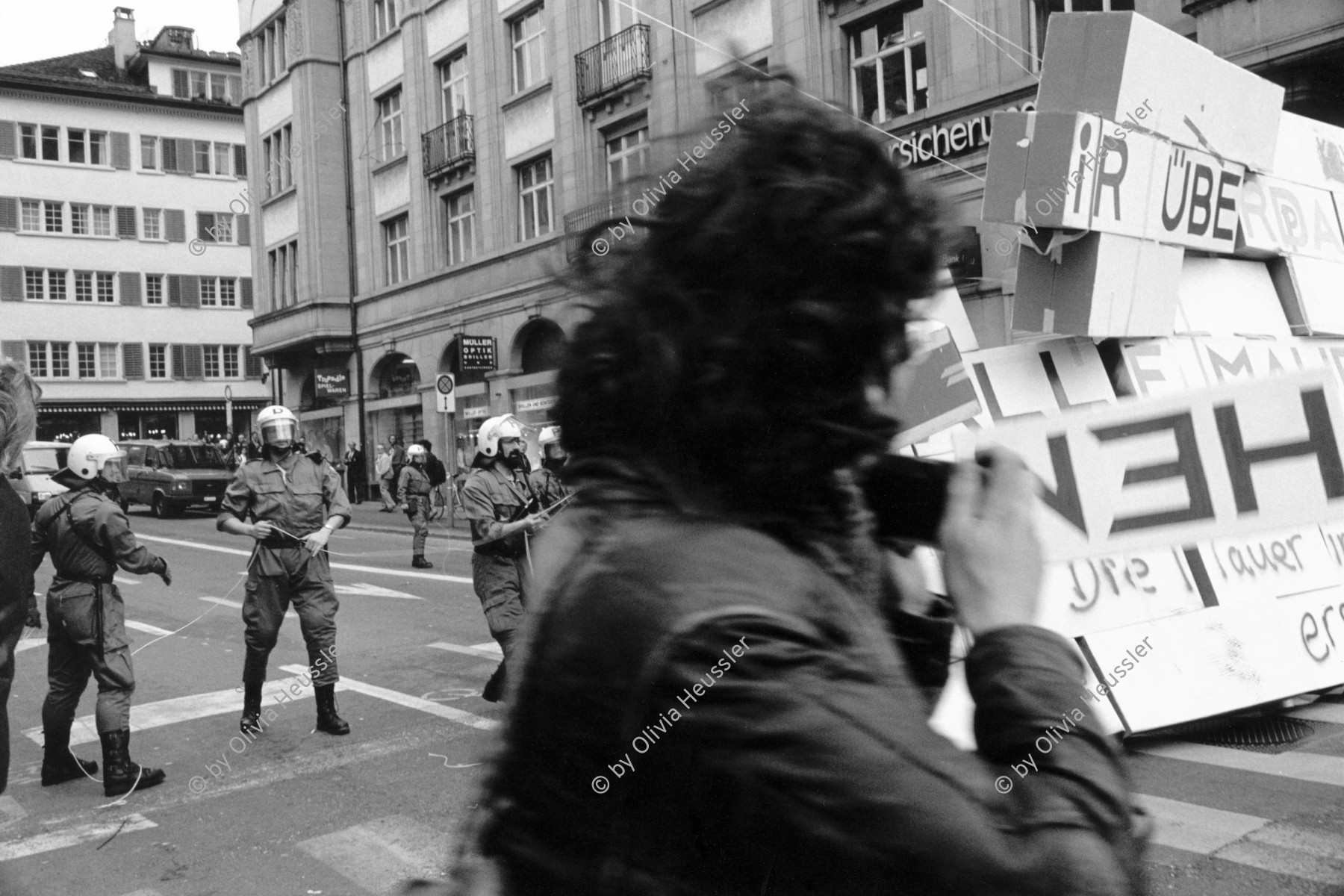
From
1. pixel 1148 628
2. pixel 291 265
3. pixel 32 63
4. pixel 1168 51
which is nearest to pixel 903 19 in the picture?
pixel 1168 51

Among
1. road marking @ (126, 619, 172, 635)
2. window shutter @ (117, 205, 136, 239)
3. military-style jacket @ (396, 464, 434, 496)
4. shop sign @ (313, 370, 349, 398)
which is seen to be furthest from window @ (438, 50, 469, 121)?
window shutter @ (117, 205, 136, 239)

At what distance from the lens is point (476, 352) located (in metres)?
24.9

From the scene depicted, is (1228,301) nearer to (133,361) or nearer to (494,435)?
(494,435)

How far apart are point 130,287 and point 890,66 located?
40.3m

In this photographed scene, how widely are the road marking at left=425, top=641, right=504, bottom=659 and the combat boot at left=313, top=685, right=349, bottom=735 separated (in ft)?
6.76

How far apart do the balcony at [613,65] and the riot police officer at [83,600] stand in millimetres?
16879

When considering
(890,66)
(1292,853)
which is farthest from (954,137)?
(1292,853)

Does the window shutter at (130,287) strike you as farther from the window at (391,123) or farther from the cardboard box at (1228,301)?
the cardboard box at (1228,301)

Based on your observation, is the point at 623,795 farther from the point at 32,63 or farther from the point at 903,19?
the point at 32,63

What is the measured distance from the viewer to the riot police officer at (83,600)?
19.3 ft

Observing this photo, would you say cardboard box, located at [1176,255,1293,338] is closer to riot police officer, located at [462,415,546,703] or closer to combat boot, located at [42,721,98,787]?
riot police officer, located at [462,415,546,703]

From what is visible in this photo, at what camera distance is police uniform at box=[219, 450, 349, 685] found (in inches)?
266

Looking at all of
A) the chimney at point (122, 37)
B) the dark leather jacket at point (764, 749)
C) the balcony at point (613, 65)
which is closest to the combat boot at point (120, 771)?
the dark leather jacket at point (764, 749)

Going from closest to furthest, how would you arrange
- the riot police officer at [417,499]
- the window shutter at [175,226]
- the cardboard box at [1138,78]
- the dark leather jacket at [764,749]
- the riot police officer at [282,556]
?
the dark leather jacket at [764,749]
the cardboard box at [1138,78]
the riot police officer at [282,556]
the riot police officer at [417,499]
the window shutter at [175,226]
